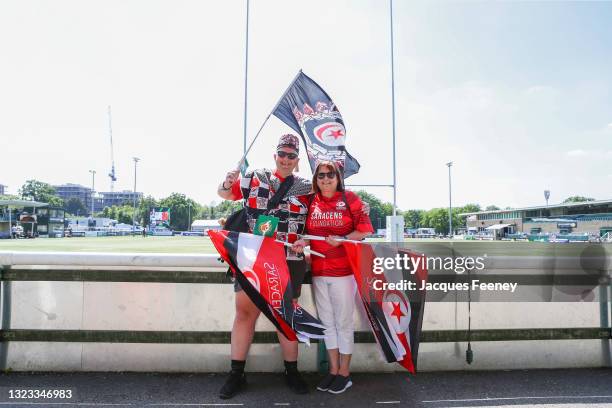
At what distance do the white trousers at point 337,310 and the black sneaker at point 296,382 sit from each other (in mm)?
366

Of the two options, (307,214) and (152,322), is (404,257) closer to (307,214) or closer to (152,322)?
(307,214)

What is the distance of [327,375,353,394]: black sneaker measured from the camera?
10.9 feet

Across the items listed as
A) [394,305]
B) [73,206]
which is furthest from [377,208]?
[394,305]

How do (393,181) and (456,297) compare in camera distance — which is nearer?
(456,297)

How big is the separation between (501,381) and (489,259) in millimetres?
1092

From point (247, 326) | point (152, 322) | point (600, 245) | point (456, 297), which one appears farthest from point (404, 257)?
point (152, 322)

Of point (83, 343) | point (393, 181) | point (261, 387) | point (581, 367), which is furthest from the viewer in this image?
point (393, 181)

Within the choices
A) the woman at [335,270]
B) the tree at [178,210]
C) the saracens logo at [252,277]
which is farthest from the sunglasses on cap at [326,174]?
the tree at [178,210]

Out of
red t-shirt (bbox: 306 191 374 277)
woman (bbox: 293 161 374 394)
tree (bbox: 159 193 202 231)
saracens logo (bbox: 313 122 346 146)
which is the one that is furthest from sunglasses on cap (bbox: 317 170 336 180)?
tree (bbox: 159 193 202 231)

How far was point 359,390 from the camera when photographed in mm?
3391

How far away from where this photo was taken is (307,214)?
3.51 m

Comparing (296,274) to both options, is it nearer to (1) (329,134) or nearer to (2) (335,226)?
(2) (335,226)

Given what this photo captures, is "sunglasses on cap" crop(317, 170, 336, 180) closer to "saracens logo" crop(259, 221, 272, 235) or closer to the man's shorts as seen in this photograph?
"saracens logo" crop(259, 221, 272, 235)

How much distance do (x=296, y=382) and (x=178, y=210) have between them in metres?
120
